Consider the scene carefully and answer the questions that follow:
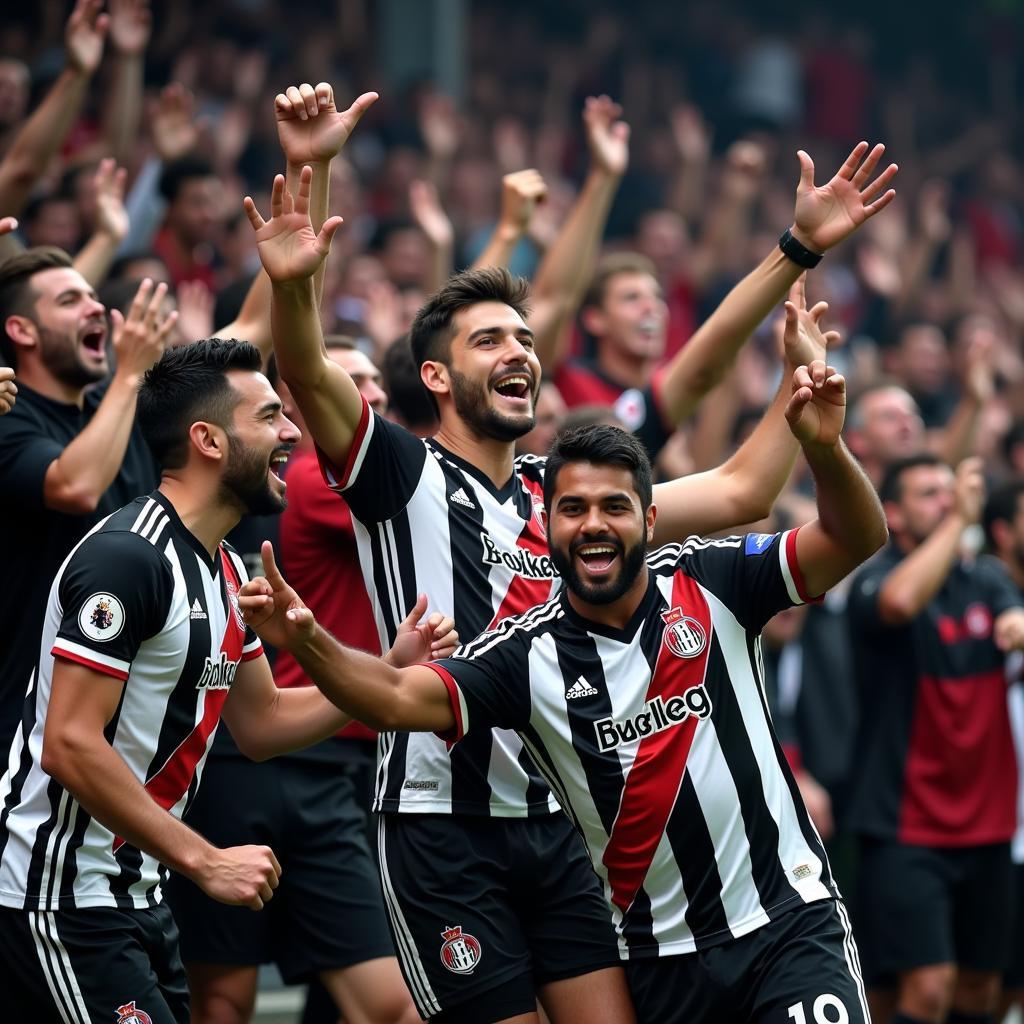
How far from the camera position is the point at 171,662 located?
4.56m

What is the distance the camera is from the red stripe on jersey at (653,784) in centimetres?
449

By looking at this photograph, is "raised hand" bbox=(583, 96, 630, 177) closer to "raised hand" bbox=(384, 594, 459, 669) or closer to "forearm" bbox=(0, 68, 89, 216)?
"forearm" bbox=(0, 68, 89, 216)

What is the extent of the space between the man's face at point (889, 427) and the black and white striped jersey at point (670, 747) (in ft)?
14.5

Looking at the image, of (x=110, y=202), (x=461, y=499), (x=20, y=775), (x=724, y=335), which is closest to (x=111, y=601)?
(x=20, y=775)

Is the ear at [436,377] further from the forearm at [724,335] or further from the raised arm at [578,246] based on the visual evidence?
the raised arm at [578,246]

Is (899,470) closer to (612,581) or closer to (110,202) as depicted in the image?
(110,202)

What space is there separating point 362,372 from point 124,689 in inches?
77.2

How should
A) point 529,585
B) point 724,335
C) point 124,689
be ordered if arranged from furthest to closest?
1. point 724,335
2. point 529,585
3. point 124,689

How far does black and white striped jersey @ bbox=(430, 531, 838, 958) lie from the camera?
449cm

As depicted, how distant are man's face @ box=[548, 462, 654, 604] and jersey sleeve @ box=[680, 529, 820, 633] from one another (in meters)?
0.21

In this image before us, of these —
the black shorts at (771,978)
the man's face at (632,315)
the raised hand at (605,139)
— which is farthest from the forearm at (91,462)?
the man's face at (632,315)

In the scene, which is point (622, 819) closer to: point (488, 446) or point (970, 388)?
point (488, 446)

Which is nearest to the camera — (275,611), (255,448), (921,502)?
(275,611)

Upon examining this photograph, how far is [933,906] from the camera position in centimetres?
733
